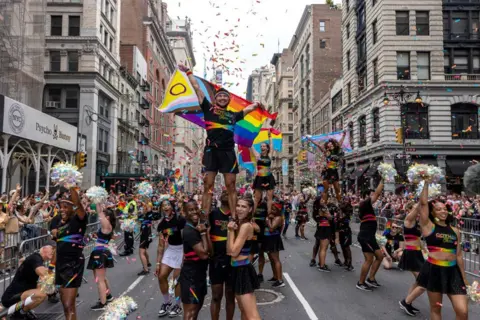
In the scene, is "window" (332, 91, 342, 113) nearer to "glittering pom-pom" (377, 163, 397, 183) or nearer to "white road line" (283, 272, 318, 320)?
"glittering pom-pom" (377, 163, 397, 183)

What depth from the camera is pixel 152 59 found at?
55812 millimetres

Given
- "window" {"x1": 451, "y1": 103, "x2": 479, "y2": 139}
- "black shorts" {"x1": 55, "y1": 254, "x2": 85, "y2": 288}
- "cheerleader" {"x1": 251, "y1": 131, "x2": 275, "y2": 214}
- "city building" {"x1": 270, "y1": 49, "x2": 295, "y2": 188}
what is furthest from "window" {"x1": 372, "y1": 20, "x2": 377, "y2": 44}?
"city building" {"x1": 270, "y1": 49, "x2": 295, "y2": 188}

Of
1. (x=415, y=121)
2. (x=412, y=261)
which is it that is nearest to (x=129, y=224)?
(x=412, y=261)

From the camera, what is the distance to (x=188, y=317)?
5.10 meters

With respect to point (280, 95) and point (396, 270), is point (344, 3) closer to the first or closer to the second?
point (396, 270)

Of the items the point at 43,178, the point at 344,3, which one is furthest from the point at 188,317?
the point at 344,3

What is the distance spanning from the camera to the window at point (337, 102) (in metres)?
42.5

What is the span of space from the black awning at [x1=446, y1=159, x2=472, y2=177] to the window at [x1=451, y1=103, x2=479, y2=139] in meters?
1.88

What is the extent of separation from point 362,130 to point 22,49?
27.5 metres

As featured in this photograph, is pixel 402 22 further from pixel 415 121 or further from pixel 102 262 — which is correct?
pixel 102 262

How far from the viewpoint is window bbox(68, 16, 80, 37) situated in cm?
3262

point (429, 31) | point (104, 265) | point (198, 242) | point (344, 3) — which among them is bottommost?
point (104, 265)

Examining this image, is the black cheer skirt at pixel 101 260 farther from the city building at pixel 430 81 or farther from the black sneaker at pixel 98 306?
the city building at pixel 430 81

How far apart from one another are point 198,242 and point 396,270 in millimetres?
7174
